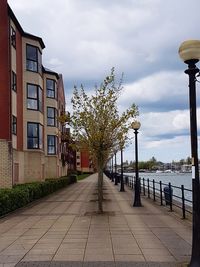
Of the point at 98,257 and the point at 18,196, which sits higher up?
the point at 18,196

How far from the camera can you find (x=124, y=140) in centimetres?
1886

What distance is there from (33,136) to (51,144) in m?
12.4

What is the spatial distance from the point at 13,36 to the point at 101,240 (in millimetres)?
20508

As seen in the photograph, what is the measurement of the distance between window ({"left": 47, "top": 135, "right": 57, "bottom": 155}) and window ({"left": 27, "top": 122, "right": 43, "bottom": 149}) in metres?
11.3

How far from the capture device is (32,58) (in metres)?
33.0

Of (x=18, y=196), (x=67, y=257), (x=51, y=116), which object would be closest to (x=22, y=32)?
(x=51, y=116)

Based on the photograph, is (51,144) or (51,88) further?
(51,144)

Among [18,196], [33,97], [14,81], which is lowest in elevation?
[18,196]

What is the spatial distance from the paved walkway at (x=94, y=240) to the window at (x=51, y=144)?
28259 mm

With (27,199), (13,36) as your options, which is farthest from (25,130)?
(27,199)

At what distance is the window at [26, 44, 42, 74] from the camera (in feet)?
107

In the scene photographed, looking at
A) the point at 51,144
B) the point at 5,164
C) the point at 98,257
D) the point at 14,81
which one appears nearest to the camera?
the point at 98,257

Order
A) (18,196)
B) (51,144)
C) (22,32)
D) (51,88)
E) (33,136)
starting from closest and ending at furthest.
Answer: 1. (18,196)
2. (22,32)
3. (33,136)
4. (51,88)
5. (51,144)

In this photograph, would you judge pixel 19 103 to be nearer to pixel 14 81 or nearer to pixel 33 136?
pixel 14 81
